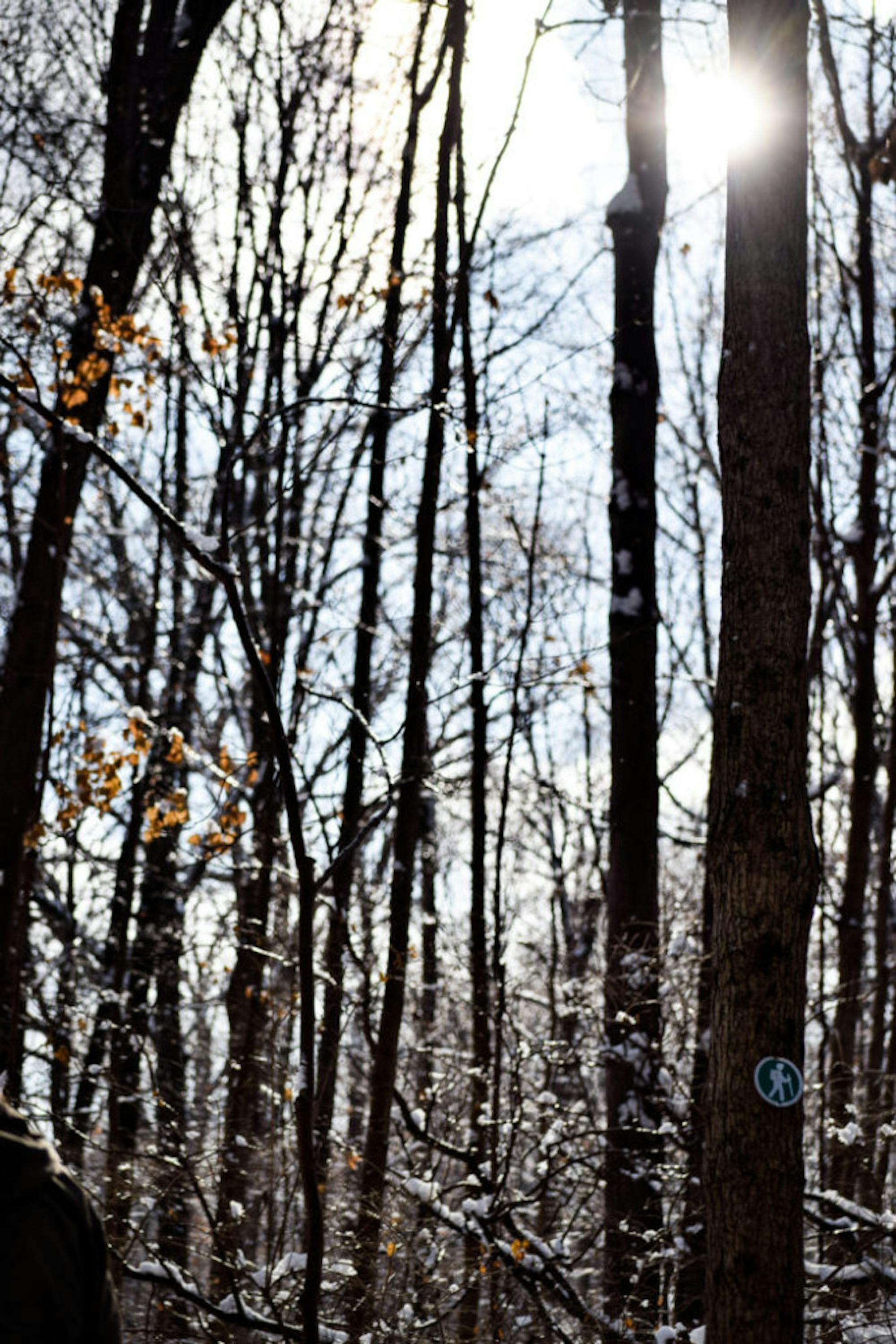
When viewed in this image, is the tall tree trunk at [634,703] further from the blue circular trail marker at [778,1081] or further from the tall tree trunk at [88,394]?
the tall tree trunk at [88,394]

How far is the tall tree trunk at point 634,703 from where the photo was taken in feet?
21.1

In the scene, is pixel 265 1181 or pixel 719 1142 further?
pixel 265 1181

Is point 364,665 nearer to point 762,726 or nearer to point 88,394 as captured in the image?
point 88,394

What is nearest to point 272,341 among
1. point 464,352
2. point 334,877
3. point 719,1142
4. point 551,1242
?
point 464,352

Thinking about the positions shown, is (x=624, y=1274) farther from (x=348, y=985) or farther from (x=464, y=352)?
(x=464, y=352)

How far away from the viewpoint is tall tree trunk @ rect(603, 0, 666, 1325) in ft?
21.1

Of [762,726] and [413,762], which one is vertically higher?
[413,762]

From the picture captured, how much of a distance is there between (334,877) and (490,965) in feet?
3.95

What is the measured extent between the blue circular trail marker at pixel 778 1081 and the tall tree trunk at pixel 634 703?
6.07 feet

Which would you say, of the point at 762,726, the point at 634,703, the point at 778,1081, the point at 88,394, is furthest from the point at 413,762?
the point at 88,394

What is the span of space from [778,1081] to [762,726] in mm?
1164

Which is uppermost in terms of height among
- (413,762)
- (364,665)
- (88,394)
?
(88,394)

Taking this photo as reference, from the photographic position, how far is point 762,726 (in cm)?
432

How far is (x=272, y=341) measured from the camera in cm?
1078
